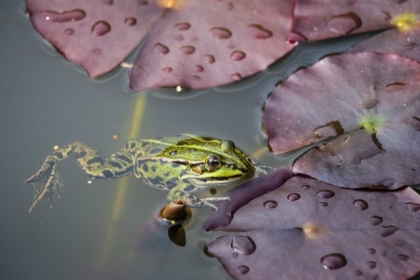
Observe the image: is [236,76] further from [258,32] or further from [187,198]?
[187,198]

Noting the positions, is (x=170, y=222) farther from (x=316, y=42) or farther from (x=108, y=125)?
(x=316, y=42)

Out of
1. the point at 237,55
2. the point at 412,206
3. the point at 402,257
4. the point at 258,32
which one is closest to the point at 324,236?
the point at 402,257

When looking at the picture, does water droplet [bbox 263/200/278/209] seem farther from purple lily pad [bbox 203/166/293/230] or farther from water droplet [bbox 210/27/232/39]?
water droplet [bbox 210/27/232/39]

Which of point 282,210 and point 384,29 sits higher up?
point 384,29

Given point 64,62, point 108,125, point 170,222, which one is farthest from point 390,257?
point 64,62

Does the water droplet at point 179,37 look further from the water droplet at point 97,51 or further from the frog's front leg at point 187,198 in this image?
the frog's front leg at point 187,198

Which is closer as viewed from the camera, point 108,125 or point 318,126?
point 318,126

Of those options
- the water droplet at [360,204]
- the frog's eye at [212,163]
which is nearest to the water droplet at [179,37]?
the frog's eye at [212,163]
